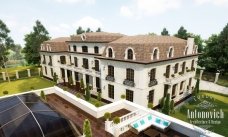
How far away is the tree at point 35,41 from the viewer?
2089 inches

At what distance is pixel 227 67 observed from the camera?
4356cm

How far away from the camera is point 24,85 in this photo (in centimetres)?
4062

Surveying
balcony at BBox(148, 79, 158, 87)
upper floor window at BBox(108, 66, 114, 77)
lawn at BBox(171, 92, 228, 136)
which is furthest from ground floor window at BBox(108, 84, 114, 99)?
lawn at BBox(171, 92, 228, 136)

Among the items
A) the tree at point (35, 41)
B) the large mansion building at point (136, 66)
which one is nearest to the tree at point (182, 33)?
the large mansion building at point (136, 66)

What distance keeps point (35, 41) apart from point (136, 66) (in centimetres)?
4411

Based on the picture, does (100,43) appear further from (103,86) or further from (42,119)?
(42,119)

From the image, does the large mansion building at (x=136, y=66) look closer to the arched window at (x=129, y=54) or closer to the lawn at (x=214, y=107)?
the arched window at (x=129, y=54)

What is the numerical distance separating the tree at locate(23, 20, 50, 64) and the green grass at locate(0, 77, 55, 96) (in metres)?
11.3

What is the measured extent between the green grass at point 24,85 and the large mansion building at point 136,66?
9.25 meters

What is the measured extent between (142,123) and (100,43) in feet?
59.0

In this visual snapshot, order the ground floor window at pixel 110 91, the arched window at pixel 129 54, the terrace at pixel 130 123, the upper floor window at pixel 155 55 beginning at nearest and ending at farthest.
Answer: the terrace at pixel 130 123
the upper floor window at pixel 155 55
the arched window at pixel 129 54
the ground floor window at pixel 110 91

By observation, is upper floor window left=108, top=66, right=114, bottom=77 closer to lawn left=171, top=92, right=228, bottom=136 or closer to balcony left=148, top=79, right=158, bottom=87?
balcony left=148, top=79, right=158, bottom=87

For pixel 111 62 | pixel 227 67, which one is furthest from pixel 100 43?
pixel 227 67

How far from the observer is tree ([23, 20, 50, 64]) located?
53.1 m
